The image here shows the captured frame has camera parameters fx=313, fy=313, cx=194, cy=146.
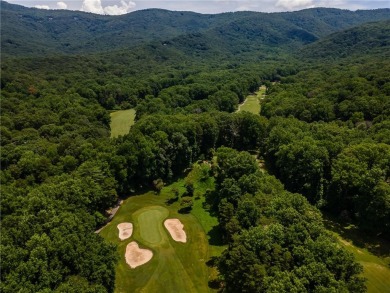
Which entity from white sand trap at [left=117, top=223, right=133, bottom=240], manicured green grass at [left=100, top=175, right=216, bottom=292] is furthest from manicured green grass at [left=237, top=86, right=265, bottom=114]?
white sand trap at [left=117, top=223, right=133, bottom=240]

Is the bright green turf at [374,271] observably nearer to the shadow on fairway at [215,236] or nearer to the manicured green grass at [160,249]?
the shadow on fairway at [215,236]

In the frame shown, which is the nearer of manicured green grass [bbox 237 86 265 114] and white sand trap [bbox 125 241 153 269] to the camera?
white sand trap [bbox 125 241 153 269]

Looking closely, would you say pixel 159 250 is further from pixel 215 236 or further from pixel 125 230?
pixel 215 236

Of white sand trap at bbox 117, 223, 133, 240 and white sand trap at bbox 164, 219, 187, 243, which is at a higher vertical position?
white sand trap at bbox 164, 219, 187, 243

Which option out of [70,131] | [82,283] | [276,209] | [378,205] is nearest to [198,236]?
[276,209]

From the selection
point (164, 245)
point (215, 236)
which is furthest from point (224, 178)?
point (164, 245)

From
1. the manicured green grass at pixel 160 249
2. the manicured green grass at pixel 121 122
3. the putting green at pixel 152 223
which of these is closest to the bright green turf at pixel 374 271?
the manicured green grass at pixel 160 249

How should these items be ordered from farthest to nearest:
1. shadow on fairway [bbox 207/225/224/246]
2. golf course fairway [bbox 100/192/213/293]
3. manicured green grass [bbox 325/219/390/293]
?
shadow on fairway [bbox 207/225/224/246] → golf course fairway [bbox 100/192/213/293] → manicured green grass [bbox 325/219/390/293]

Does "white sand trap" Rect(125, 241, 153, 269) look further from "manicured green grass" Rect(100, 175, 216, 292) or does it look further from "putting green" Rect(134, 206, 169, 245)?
"putting green" Rect(134, 206, 169, 245)
